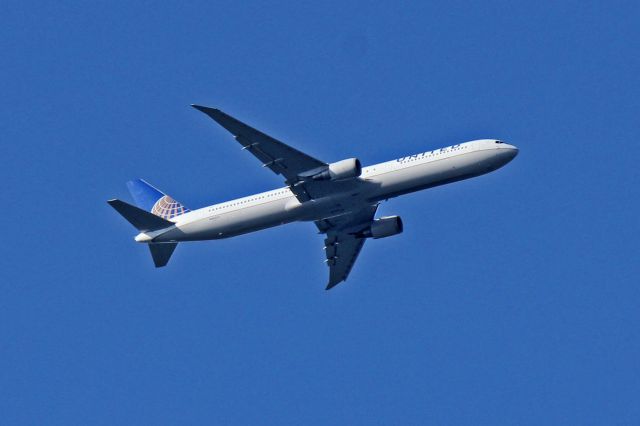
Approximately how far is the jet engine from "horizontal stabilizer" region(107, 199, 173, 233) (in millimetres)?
11385

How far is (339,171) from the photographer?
6781 cm

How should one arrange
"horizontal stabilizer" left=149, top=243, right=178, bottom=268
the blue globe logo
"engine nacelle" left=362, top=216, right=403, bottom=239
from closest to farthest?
"horizontal stabilizer" left=149, top=243, right=178, bottom=268 < the blue globe logo < "engine nacelle" left=362, top=216, right=403, bottom=239

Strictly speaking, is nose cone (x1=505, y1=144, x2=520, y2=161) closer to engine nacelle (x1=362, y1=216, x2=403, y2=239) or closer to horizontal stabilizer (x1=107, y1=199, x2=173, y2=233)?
engine nacelle (x1=362, y1=216, x2=403, y2=239)

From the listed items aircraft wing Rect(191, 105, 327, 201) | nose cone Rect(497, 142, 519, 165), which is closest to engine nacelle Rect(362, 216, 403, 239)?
aircraft wing Rect(191, 105, 327, 201)

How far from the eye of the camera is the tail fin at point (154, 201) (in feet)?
250

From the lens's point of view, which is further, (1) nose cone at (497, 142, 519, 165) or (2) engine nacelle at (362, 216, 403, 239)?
(2) engine nacelle at (362, 216, 403, 239)

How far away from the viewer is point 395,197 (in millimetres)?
69500

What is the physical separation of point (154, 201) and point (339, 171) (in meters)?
17.7

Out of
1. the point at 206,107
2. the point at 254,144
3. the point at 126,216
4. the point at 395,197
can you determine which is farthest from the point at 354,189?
the point at 126,216

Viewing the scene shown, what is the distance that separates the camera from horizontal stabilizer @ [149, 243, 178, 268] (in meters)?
75.5

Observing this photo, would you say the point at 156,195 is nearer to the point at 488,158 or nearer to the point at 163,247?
the point at 163,247

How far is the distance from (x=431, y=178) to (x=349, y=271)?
1587 centimetres

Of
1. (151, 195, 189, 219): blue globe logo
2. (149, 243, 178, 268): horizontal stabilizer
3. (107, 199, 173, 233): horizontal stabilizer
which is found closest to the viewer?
(107, 199, 173, 233): horizontal stabilizer

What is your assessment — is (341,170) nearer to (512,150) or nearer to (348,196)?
(348,196)
